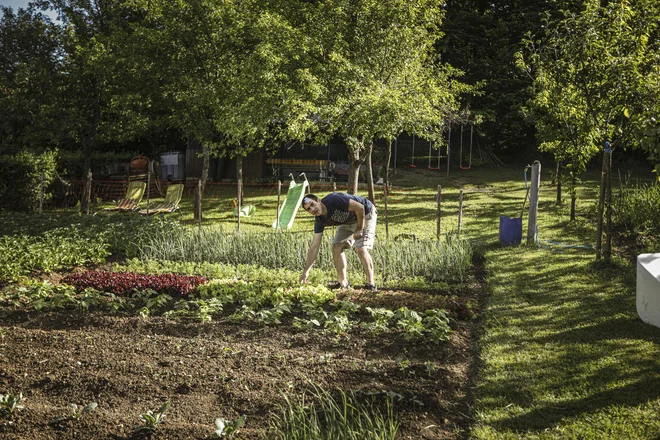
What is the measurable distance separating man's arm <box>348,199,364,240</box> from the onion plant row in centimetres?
141

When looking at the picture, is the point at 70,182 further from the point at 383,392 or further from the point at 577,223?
the point at 383,392

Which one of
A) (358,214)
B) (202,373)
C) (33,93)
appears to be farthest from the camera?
(33,93)

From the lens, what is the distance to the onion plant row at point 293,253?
839 cm

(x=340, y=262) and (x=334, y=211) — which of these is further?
(x=340, y=262)

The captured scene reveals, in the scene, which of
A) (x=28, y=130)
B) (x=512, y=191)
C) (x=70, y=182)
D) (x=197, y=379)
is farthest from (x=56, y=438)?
(x=512, y=191)

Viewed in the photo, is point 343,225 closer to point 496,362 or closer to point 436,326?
point 436,326

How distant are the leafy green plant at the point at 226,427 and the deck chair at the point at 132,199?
13555 mm

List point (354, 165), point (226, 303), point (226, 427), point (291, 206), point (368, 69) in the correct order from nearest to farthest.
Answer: point (226, 427) → point (226, 303) → point (291, 206) → point (368, 69) → point (354, 165)

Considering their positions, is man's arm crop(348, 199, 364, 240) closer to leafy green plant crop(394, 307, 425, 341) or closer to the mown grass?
leafy green plant crop(394, 307, 425, 341)

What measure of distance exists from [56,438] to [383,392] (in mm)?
2096

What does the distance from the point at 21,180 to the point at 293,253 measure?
404 inches

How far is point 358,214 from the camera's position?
705 centimetres

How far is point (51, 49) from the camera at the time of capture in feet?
64.5

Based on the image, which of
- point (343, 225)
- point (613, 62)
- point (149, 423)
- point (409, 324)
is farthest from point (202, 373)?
point (613, 62)
